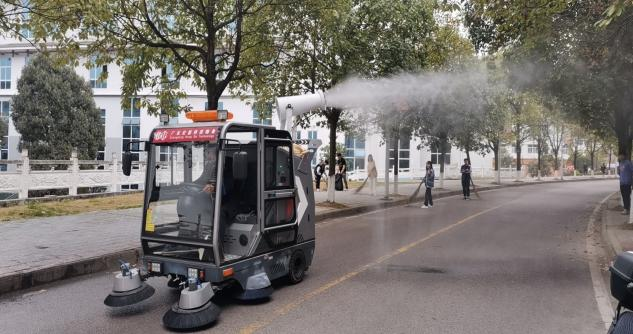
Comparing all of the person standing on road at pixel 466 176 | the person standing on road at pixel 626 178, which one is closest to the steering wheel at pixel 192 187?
the person standing on road at pixel 626 178

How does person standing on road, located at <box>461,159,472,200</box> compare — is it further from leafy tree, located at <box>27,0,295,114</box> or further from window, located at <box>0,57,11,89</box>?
window, located at <box>0,57,11,89</box>

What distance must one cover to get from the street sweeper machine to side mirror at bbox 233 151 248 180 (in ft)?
0.04

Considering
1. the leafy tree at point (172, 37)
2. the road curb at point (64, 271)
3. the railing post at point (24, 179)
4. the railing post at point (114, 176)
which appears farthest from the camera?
the railing post at point (114, 176)

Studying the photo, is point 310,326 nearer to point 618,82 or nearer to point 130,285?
point 130,285

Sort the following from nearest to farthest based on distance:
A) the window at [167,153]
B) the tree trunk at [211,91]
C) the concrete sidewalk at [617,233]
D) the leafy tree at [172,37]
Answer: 1. the window at [167,153]
2. the concrete sidewalk at [617,233]
3. the leafy tree at [172,37]
4. the tree trunk at [211,91]

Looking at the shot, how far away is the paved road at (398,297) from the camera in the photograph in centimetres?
523

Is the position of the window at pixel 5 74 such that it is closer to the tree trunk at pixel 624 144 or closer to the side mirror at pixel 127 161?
the side mirror at pixel 127 161

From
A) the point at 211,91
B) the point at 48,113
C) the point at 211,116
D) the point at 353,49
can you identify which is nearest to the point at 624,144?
the point at 353,49

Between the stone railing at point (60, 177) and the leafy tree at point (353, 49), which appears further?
the stone railing at point (60, 177)

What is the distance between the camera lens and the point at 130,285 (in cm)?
556

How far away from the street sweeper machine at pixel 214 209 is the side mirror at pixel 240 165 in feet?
0.04

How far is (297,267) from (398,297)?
58.3 inches

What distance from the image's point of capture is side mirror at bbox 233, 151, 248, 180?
5793mm

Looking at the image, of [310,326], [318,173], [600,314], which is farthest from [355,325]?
[318,173]
